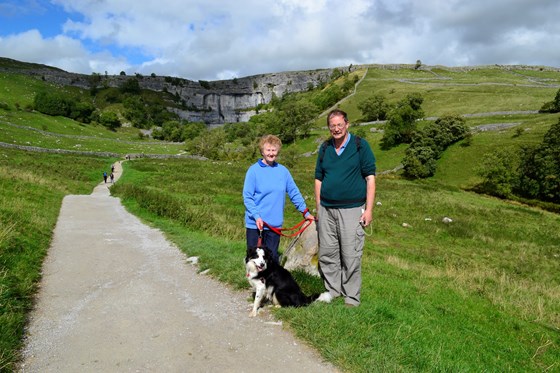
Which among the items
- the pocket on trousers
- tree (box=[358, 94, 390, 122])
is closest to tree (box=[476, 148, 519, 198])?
the pocket on trousers

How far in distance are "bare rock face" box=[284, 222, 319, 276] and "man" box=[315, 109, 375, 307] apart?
1.73 m

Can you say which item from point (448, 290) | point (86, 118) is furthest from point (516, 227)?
point (86, 118)

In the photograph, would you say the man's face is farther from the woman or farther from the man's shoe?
the man's shoe

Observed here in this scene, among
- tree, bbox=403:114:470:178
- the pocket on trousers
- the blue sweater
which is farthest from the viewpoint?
tree, bbox=403:114:470:178

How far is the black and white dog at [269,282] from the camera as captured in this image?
5.98m

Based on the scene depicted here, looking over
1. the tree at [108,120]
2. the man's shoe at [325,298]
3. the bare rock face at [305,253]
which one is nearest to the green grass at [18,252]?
the man's shoe at [325,298]

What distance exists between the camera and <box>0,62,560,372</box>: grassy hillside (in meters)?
5.29

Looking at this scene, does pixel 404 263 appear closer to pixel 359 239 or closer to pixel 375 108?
pixel 359 239

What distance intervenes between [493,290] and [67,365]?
12302mm

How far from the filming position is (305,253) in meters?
8.52

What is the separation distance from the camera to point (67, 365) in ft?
14.7

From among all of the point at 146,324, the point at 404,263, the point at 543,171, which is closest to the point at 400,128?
the point at 543,171

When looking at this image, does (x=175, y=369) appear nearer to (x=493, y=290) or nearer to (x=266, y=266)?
(x=266, y=266)

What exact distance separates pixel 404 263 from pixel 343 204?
1073 centimetres
